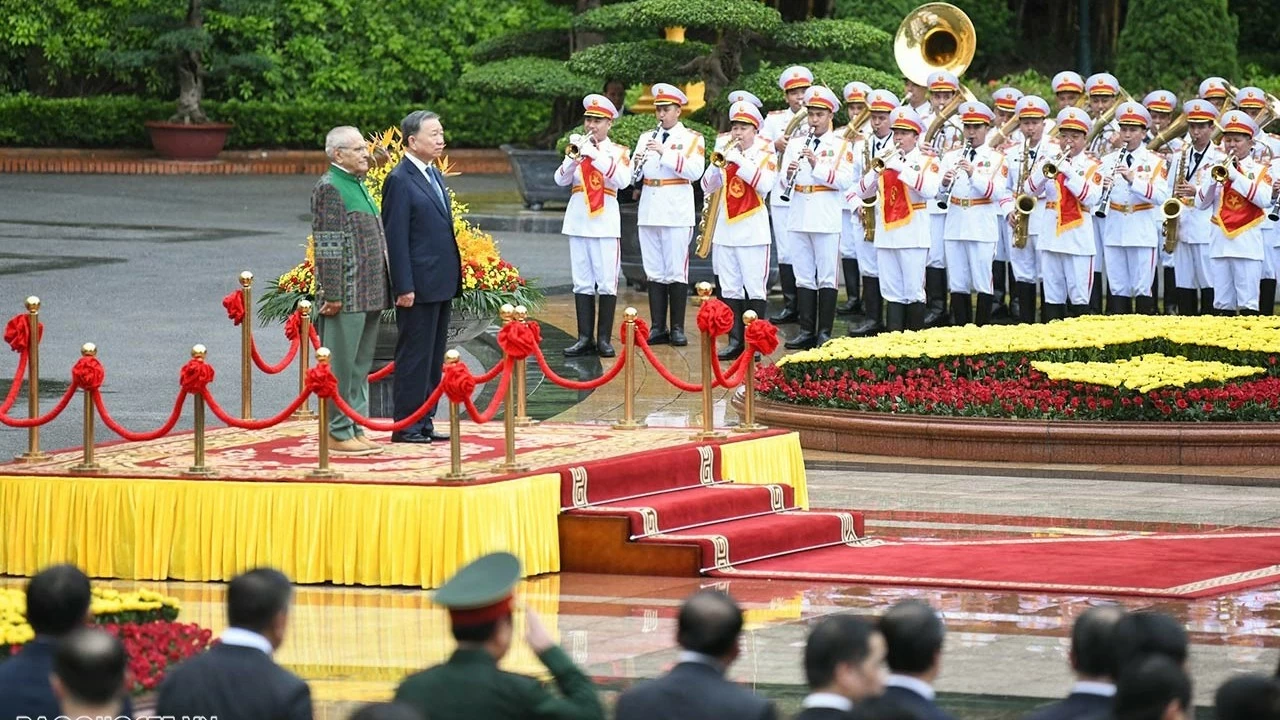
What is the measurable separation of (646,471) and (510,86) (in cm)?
1738

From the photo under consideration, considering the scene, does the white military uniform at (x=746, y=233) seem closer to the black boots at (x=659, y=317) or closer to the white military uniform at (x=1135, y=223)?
the black boots at (x=659, y=317)

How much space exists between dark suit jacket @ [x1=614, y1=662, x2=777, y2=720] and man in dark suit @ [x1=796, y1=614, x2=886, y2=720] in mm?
127

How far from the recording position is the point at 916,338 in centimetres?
1571

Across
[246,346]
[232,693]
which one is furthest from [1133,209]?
[232,693]

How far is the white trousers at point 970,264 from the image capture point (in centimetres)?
1919

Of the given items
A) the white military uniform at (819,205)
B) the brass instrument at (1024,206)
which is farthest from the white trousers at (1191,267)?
the white military uniform at (819,205)

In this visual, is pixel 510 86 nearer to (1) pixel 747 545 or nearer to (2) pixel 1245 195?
(2) pixel 1245 195

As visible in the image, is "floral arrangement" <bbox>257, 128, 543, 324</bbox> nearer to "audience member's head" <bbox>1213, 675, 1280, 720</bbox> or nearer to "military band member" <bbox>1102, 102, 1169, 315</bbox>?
"military band member" <bbox>1102, 102, 1169, 315</bbox>

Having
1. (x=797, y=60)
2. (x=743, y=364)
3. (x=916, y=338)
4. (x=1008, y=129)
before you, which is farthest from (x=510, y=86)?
(x=743, y=364)

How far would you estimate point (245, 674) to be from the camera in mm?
5504

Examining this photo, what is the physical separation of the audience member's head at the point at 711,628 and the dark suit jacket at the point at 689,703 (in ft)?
0.32

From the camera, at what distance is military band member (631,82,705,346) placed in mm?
17672

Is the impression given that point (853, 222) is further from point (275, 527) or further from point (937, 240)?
point (275, 527)

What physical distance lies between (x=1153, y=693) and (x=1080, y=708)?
0.36m
